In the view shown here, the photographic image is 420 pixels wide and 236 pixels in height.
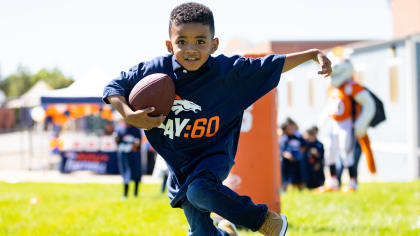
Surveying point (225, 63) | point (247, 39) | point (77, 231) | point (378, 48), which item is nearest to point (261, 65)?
point (225, 63)

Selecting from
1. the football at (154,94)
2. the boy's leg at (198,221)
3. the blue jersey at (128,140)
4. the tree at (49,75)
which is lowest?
the tree at (49,75)

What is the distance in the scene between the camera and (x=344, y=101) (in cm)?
1014

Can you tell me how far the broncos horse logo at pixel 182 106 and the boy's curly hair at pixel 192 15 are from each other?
494mm

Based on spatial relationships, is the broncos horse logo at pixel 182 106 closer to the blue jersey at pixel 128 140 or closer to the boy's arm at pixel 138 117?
the boy's arm at pixel 138 117

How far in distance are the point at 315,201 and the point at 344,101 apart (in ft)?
9.01

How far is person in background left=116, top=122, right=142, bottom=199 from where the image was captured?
1020cm

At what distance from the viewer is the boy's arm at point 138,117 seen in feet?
11.8

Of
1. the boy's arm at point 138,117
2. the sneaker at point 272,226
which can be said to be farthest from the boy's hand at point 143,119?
the sneaker at point 272,226

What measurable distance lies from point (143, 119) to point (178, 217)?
3.16 meters

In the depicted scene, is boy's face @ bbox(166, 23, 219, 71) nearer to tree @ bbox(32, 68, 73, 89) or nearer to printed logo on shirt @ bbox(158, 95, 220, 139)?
printed logo on shirt @ bbox(158, 95, 220, 139)

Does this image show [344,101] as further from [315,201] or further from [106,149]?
[106,149]

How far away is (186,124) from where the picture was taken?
3953 mm

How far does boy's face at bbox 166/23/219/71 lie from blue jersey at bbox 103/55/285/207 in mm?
125

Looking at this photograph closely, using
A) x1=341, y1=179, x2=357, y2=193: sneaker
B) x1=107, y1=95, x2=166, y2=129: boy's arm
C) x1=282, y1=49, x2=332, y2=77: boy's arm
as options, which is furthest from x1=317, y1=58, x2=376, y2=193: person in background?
x1=107, y1=95, x2=166, y2=129: boy's arm
